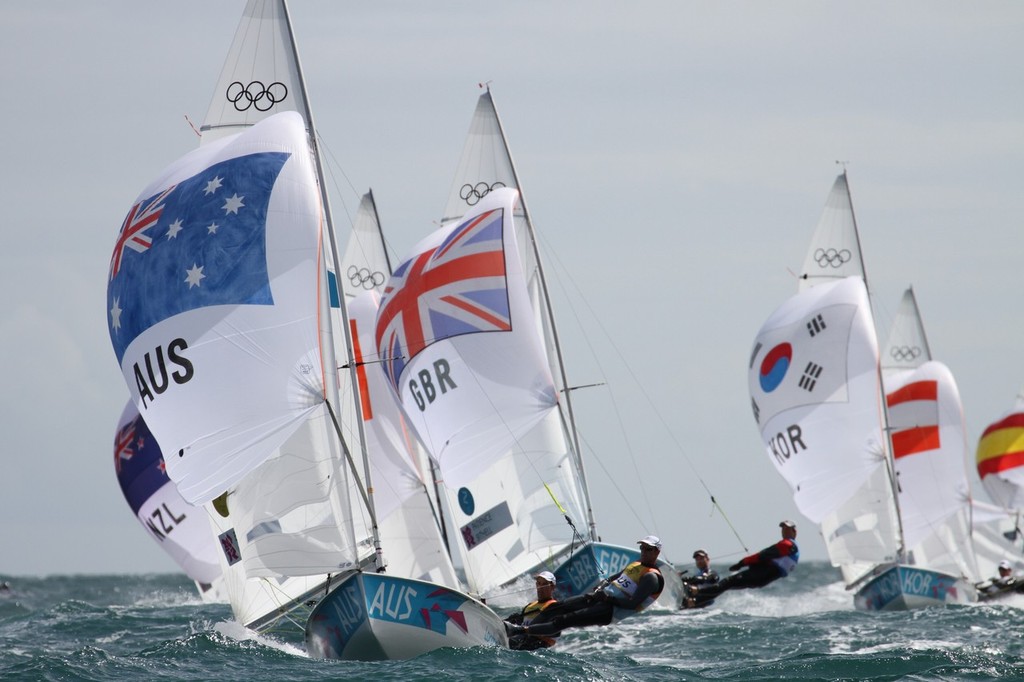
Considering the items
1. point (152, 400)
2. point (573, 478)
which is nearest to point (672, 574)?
point (573, 478)

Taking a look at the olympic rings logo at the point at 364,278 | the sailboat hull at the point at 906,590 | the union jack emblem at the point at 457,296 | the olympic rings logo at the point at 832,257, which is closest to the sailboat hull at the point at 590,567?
the union jack emblem at the point at 457,296

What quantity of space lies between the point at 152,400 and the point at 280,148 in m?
2.91

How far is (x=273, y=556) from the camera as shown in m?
15.2

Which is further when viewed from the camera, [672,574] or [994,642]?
[672,574]

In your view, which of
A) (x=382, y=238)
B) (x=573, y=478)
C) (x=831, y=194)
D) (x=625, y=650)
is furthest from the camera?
(x=831, y=194)

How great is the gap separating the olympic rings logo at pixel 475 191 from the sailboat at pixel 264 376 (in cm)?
850

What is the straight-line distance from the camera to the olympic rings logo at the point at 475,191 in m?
24.3

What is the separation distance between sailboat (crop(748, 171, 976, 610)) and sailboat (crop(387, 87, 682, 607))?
441 centimetres

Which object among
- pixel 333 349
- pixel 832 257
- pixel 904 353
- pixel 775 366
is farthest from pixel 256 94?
pixel 904 353

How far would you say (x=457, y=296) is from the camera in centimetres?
1984

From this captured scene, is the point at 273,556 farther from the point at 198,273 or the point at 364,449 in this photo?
the point at 198,273

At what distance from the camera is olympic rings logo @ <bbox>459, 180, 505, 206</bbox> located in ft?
79.7

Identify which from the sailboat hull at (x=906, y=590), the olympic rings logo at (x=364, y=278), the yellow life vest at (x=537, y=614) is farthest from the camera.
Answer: the sailboat hull at (x=906, y=590)

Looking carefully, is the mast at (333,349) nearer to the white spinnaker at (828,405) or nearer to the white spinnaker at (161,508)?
the white spinnaker at (161,508)
